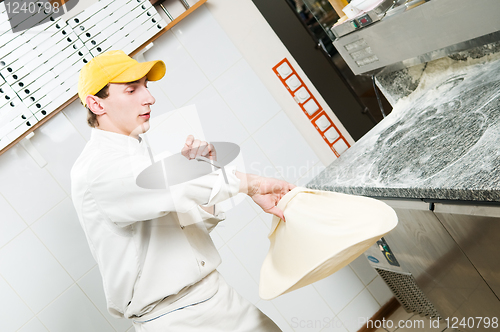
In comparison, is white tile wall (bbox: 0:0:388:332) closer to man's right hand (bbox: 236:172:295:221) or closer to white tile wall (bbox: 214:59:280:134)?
white tile wall (bbox: 214:59:280:134)

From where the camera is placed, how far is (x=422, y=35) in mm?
1549

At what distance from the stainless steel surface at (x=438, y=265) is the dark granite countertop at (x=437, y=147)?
0.34 ft

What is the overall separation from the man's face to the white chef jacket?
0.15ft

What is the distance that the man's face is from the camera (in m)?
1.23

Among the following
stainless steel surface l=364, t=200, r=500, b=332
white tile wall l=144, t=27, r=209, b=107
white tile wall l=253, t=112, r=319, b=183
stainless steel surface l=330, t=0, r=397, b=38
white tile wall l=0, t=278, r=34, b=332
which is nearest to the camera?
stainless steel surface l=364, t=200, r=500, b=332

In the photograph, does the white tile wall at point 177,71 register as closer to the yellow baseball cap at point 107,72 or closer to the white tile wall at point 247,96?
the white tile wall at point 247,96

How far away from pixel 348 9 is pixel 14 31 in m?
1.60

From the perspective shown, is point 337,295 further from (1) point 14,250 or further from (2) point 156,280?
(1) point 14,250

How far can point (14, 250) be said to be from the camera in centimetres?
199

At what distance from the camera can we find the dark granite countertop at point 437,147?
3.58 feet

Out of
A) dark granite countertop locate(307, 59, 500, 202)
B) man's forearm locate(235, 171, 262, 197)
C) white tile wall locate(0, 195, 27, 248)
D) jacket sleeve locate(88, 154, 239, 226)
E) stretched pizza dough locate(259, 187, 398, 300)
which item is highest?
white tile wall locate(0, 195, 27, 248)

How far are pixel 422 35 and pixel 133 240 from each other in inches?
51.7

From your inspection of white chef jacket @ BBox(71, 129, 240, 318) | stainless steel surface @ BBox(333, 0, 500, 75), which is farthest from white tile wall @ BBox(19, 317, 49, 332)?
stainless steel surface @ BBox(333, 0, 500, 75)

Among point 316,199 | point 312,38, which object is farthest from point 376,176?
point 312,38
